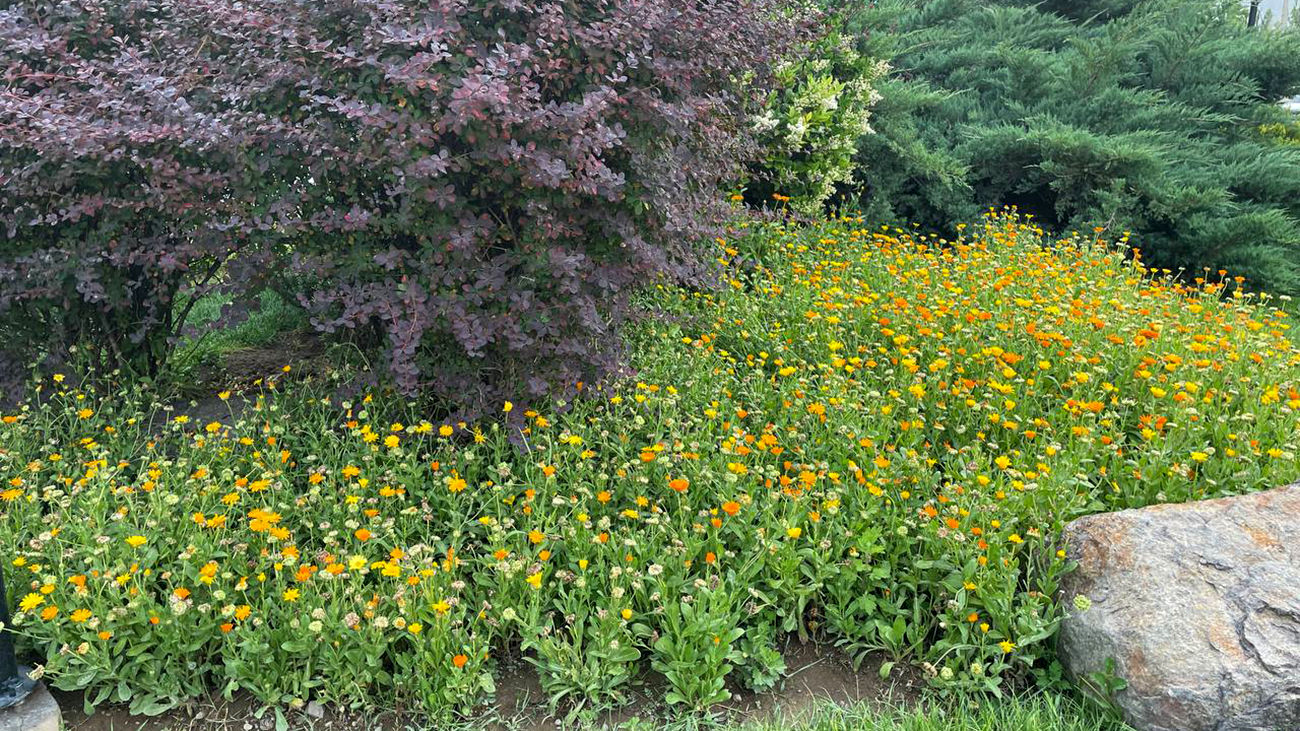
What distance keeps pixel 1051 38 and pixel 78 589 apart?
345 inches

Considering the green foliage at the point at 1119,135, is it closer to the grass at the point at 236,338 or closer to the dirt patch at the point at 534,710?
the grass at the point at 236,338

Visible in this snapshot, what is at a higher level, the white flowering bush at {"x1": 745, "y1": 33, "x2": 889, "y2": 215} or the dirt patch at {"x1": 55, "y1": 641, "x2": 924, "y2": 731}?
the white flowering bush at {"x1": 745, "y1": 33, "x2": 889, "y2": 215}

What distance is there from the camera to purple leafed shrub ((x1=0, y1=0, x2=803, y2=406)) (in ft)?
9.81

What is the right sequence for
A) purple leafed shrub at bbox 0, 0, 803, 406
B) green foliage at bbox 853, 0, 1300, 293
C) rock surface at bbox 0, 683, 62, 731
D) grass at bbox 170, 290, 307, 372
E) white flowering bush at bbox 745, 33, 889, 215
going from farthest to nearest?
green foliage at bbox 853, 0, 1300, 293, white flowering bush at bbox 745, 33, 889, 215, grass at bbox 170, 290, 307, 372, purple leafed shrub at bbox 0, 0, 803, 406, rock surface at bbox 0, 683, 62, 731

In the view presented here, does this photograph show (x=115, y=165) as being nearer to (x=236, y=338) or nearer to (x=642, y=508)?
(x=236, y=338)

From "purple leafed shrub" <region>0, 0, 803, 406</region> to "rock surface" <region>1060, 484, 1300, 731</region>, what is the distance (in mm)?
1742

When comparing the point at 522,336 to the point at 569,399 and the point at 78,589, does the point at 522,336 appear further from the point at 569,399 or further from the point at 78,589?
the point at 78,589

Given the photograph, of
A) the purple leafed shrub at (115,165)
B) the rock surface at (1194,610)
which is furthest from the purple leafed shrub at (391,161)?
the rock surface at (1194,610)

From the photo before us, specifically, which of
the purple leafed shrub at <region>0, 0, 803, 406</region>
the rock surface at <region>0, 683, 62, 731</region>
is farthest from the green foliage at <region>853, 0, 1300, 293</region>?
the rock surface at <region>0, 683, 62, 731</region>

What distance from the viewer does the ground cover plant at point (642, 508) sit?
2.46 m

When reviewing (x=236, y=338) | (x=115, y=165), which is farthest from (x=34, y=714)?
(x=236, y=338)

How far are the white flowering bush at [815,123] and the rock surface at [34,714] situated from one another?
15.5ft

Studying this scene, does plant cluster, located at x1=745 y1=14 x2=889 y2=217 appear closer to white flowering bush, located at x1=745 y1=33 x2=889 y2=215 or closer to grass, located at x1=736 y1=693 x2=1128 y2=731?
white flowering bush, located at x1=745 y1=33 x2=889 y2=215

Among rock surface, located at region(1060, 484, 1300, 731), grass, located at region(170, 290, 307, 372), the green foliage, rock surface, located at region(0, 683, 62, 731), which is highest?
the green foliage
